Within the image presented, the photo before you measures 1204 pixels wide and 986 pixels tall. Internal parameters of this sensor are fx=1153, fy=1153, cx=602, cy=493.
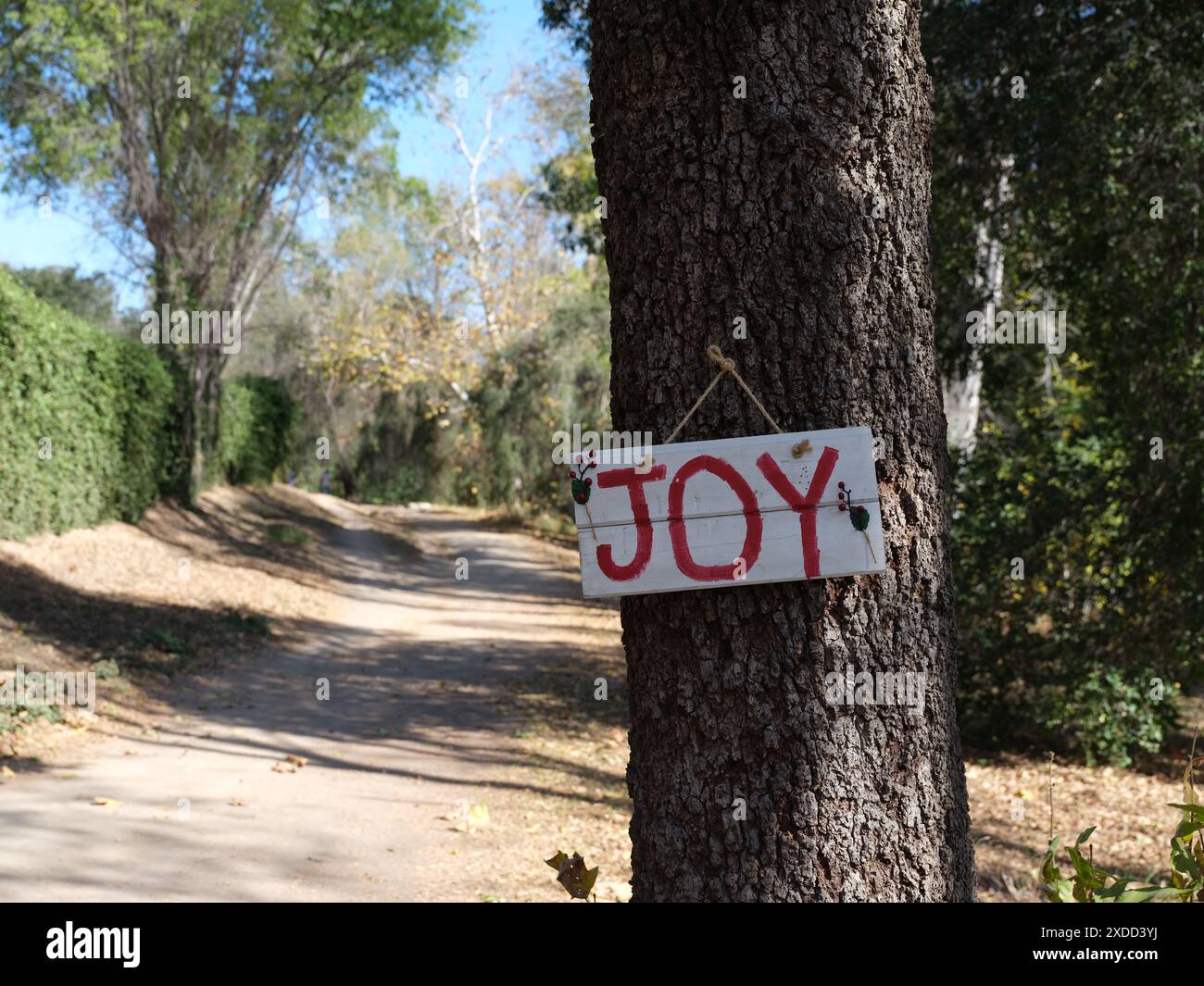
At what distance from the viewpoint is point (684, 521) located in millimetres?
2277

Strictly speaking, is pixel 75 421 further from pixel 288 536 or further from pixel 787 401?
pixel 787 401

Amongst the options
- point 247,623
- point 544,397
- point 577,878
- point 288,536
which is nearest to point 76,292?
point 544,397

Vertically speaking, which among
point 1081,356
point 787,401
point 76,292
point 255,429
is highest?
point 76,292

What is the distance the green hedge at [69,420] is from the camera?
13.1 metres

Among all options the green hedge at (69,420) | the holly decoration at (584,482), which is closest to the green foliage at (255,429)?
the green hedge at (69,420)

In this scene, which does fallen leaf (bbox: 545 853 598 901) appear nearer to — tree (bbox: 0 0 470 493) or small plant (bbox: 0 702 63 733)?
small plant (bbox: 0 702 63 733)

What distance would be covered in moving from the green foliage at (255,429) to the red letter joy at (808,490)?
24.6m

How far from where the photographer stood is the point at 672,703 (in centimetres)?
231

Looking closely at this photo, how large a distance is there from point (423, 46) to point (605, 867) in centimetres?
1986

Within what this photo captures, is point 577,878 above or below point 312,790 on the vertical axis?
above

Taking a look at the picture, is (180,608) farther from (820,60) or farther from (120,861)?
(820,60)

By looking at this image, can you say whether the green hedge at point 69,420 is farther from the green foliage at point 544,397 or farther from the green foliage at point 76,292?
the green foliage at point 76,292

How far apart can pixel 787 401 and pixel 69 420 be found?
1460 cm

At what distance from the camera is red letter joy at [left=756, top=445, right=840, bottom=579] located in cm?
224
